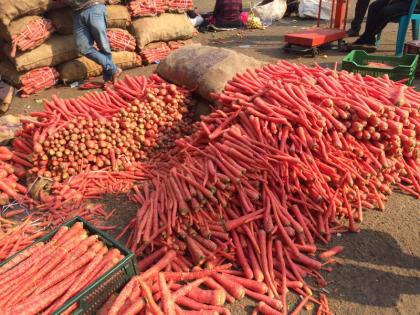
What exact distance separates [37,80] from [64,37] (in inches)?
41.0

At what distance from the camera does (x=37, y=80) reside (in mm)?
6523

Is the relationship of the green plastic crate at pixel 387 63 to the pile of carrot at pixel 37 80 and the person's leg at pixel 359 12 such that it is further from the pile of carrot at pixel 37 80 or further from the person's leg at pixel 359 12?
the pile of carrot at pixel 37 80

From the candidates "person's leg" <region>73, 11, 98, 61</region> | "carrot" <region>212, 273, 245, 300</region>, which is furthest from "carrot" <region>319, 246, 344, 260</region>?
"person's leg" <region>73, 11, 98, 61</region>

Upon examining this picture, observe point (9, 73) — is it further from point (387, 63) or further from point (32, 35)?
point (387, 63)

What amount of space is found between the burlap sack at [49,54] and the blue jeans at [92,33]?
480 mm

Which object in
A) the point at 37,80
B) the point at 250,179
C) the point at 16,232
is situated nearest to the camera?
the point at 250,179

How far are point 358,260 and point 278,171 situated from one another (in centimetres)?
107

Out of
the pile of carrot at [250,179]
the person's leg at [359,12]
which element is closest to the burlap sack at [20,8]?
the pile of carrot at [250,179]

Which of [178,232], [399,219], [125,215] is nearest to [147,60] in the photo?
[125,215]

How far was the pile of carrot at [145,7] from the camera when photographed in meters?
7.26

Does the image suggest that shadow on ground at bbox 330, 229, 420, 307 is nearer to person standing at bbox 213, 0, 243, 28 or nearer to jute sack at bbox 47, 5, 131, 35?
jute sack at bbox 47, 5, 131, 35

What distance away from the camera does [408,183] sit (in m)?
3.84

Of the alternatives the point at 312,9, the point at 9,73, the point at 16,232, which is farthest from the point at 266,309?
the point at 312,9

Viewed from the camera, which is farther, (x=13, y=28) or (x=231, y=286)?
(x=13, y=28)
